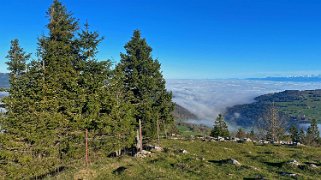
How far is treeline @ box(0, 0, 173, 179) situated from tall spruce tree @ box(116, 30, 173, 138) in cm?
459

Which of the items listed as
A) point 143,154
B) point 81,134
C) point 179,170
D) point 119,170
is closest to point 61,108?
point 81,134

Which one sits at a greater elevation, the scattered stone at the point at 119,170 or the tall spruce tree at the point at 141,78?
the tall spruce tree at the point at 141,78

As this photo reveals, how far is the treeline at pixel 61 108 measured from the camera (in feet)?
107

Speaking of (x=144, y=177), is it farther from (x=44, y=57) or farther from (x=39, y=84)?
(x=44, y=57)

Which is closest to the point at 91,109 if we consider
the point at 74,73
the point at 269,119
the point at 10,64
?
the point at 74,73

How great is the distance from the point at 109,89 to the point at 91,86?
3.23 meters

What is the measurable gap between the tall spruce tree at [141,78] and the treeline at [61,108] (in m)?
4.59

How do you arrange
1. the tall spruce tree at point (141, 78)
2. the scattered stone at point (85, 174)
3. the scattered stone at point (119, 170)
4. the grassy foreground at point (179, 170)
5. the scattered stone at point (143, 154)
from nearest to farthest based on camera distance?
the grassy foreground at point (179, 170)
the scattered stone at point (85, 174)
the scattered stone at point (119, 170)
the scattered stone at point (143, 154)
the tall spruce tree at point (141, 78)

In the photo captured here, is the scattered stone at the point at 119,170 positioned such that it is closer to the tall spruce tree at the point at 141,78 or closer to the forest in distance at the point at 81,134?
the forest in distance at the point at 81,134

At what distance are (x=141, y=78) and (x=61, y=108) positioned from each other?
1837cm

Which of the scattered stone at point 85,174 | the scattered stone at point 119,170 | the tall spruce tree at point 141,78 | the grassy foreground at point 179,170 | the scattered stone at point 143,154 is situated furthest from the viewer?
the tall spruce tree at point 141,78

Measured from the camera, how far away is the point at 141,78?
5397 centimetres

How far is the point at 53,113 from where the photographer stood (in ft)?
116

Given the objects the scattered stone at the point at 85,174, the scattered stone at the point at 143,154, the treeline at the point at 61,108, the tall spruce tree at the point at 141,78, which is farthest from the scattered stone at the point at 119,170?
the tall spruce tree at the point at 141,78
